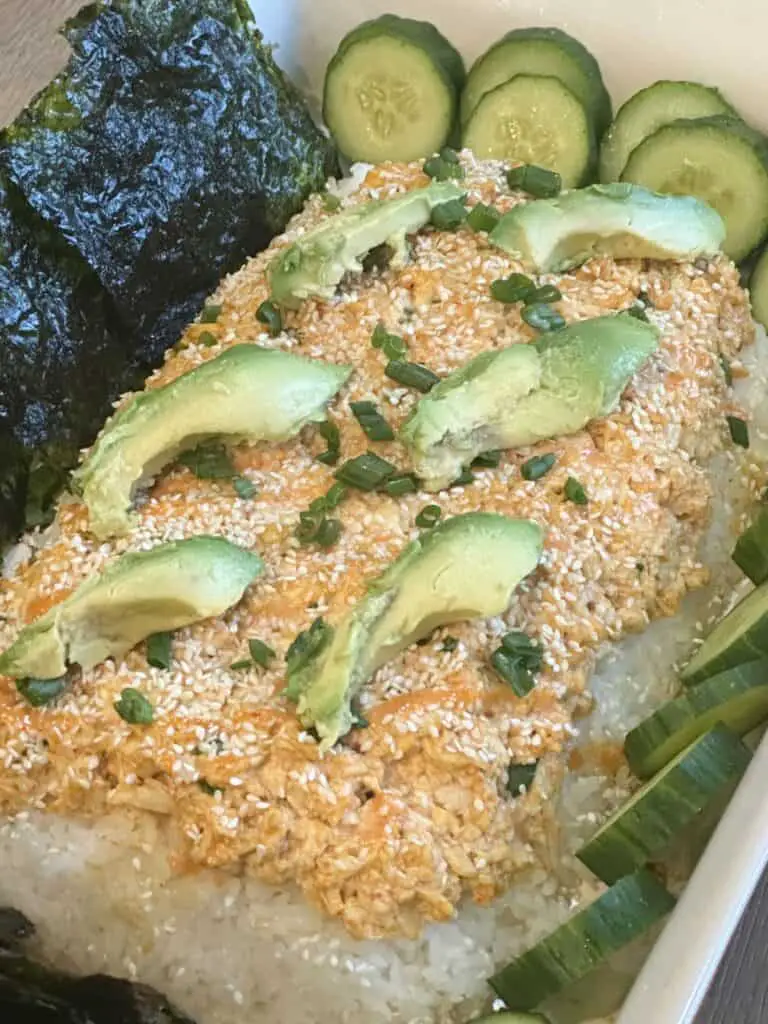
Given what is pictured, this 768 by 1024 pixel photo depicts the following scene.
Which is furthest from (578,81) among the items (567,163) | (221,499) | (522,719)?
(522,719)

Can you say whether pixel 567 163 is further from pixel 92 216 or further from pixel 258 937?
pixel 258 937

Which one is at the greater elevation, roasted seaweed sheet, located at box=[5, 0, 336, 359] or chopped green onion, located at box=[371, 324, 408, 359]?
roasted seaweed sheet, located at box=[5, 0, 336, 359]

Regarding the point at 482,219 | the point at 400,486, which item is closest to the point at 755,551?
the point at 400,486

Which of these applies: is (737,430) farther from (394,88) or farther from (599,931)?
(394,88)

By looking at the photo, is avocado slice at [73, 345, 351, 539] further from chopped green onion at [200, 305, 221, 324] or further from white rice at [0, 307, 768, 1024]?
white rice at [0, 307, 768, 1024]

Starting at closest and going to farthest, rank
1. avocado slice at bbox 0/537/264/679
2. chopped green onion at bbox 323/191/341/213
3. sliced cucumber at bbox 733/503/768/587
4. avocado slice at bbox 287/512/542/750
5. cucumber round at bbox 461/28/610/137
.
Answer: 1. avocado slice at bbox 287/512/542/750
2. avocado slice at bbox 0/537/264/679
3. sliced cucumber at bbox 733/503/768/587
4. chopped green onion at bbox 323/191/341/213
5. cucumber round at bbox 461/28/610/137

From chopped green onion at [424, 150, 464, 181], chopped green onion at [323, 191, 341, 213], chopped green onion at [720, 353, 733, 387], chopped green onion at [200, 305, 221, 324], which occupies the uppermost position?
chopped green onion at [323, 191, 341, 213]

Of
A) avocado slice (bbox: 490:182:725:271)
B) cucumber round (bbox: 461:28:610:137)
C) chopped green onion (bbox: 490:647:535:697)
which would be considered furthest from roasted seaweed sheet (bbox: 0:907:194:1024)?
cucumber round (bbox: 461:28:610:137)
